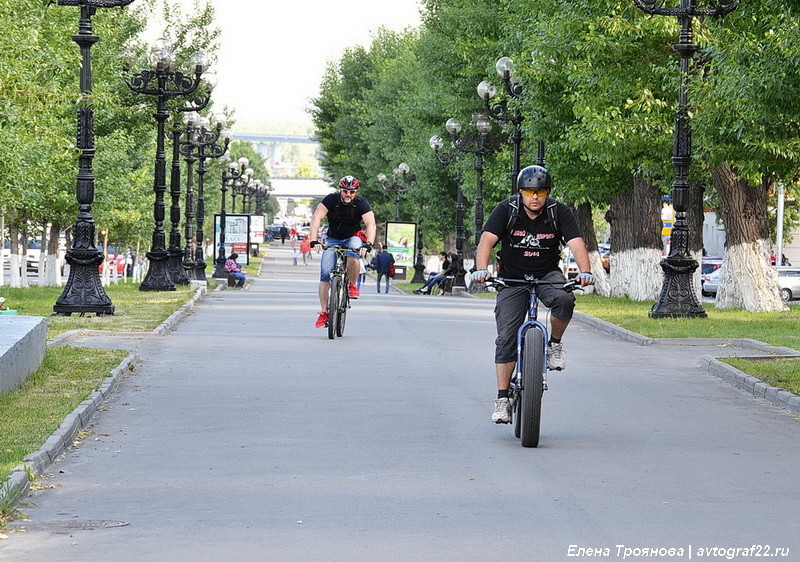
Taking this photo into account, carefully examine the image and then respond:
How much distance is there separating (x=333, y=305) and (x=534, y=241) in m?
9.12

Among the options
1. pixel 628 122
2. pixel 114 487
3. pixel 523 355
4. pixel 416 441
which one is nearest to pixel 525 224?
pixel 523 355

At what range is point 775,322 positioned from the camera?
80.7 feet

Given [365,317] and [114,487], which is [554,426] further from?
[365,317]

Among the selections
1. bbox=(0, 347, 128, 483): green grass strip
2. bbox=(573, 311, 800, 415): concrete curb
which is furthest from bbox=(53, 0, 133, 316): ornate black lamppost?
bbox=(573, 311, 800, 415): concrete curb

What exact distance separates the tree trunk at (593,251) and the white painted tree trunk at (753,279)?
10322 mm

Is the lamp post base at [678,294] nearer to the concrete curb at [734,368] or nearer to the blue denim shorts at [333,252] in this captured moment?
the concrete curb at [734,368]

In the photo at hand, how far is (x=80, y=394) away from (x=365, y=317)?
14.7 metres

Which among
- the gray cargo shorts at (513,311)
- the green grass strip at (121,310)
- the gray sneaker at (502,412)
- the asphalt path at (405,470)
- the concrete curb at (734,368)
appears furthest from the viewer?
the green grass strip at (121,310)

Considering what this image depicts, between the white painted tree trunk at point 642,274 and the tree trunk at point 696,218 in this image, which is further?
the white painted tree trunk at point 642,274

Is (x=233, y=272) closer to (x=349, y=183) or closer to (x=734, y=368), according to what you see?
(x=349, y=183)

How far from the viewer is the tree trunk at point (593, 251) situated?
41.1 metres

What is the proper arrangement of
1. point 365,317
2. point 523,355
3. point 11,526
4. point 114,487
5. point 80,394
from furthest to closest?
→ point 365,317 < point 80,394 < point 523,355 < point 114,487 < point 11,526

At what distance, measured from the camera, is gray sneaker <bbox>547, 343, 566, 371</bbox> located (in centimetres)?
1023

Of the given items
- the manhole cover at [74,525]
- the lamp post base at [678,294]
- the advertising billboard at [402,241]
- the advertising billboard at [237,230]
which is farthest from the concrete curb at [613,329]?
the advertising billboard at [237,230]
